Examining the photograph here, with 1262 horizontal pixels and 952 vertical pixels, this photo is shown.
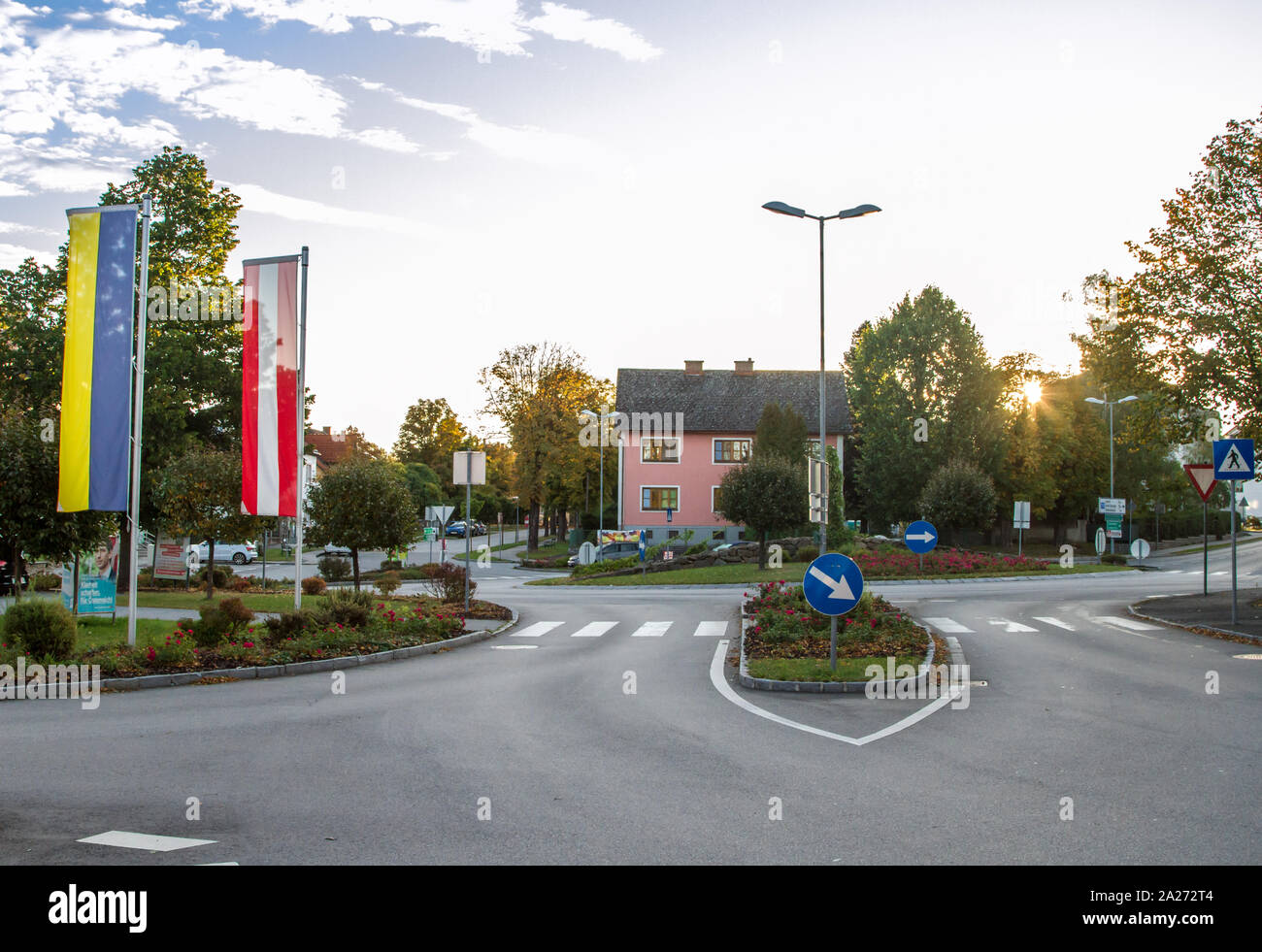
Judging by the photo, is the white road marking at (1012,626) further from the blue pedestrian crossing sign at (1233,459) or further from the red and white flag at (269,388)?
the red and white flag at (269,388)

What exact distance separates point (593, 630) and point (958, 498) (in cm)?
2695

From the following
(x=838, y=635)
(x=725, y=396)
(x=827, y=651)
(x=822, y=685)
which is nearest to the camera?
(x=822, y=685)

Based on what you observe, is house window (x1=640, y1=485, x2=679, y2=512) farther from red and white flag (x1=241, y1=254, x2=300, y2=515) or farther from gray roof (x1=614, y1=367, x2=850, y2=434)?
red and white flag (x1=241, y1=254, x2=300, y2=515)

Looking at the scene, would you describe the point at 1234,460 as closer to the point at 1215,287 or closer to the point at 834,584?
the point at 1215,287

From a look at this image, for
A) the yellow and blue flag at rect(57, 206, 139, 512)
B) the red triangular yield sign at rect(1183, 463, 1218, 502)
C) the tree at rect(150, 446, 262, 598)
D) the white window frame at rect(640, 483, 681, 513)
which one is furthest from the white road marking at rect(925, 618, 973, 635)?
the white window frame at rect(640, 483, 681, 513)

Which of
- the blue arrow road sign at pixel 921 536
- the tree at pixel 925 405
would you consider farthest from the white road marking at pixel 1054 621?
the tree at pixel 925 405

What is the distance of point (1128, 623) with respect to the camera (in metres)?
19.9

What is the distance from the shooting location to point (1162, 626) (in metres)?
19.1

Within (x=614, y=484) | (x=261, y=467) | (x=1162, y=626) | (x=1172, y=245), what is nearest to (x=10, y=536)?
(x=261, y=467)

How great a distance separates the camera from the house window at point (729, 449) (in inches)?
2468

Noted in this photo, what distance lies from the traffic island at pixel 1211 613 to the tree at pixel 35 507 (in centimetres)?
1981

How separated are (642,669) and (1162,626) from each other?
10967 mm

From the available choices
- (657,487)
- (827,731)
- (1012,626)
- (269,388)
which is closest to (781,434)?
(657,487)
